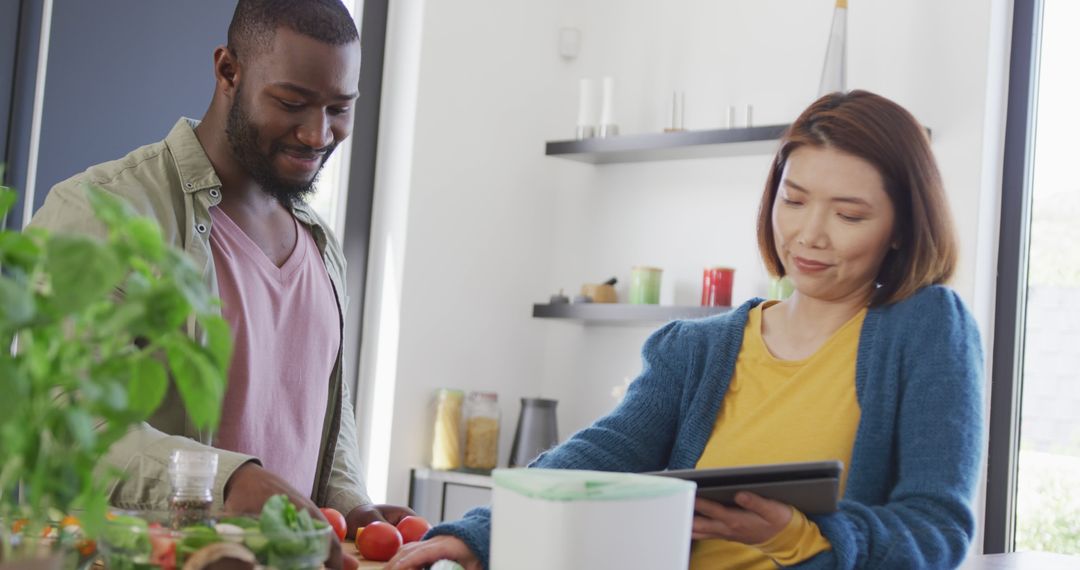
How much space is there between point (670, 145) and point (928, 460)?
275 cm

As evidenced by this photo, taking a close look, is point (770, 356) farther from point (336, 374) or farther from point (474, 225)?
point (474, 225)

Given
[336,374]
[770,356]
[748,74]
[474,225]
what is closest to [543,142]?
[474,225]

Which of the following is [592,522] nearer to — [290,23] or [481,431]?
[290,23]

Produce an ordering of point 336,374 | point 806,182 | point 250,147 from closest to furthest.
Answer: point 806,182, point 250,147, point 336,374

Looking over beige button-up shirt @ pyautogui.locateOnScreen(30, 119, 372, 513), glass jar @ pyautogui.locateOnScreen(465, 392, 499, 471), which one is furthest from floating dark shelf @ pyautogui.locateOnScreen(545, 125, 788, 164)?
beige button-up shirt @ pyautogui.locateOnScreen(30, 119, 372, 513)

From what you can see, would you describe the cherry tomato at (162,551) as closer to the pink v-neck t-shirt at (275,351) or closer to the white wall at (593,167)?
the pink v-neck t-shirt at (275,351)

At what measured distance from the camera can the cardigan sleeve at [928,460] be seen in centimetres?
113

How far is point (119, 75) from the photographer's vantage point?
119 inches

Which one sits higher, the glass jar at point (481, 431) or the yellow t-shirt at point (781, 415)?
the yellow t-shirt at point (781, 415)

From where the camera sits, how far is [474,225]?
4.04 meters

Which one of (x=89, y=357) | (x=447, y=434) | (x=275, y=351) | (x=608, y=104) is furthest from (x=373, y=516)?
(x=608, y=104)

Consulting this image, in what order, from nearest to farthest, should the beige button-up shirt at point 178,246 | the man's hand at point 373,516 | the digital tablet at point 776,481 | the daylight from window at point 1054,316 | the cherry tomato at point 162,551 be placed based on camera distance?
the cherry tomato at point 162,551 → the digital tablet at point 776,481 → the beige button-up shirt at point 178,246 → the man's hand at point 373,516 → the daylight from window at point 1054,316

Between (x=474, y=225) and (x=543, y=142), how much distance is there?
47 centimetres

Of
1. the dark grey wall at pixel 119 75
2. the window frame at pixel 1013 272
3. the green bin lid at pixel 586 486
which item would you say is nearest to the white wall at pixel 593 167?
the window frame at pixel 1013 272
